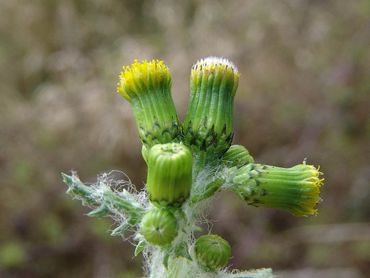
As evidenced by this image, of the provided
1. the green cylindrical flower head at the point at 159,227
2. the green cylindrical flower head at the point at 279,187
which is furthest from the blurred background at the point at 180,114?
the green cylindrical flower head at the point at 159,227

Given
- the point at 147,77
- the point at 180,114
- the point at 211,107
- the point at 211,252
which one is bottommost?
the point at 211,252

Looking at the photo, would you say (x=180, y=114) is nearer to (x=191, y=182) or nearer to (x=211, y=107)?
(x=211, y=107)

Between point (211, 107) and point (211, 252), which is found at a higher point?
point (211, 107)

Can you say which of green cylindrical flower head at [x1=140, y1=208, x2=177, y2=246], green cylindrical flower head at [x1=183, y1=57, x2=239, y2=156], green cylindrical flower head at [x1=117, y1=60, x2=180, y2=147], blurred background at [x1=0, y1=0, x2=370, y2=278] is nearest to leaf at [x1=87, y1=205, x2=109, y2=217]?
green cylindrical flower head at [x1=140, y1=208, x2=177, y2=246]

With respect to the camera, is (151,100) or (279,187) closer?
(279,187)

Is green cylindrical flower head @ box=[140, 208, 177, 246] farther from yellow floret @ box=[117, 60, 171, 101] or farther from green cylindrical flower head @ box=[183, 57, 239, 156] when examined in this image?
yellow floret @ box=[117, 60, 171, 101]

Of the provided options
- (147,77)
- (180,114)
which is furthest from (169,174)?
(180,114)
